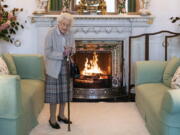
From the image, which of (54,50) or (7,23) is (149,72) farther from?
(7,23)

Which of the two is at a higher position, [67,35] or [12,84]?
[67,35]

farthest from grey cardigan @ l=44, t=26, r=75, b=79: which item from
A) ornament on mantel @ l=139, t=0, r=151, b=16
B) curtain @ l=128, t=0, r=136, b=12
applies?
curtain @ l=128, t=0, r=136, b=12

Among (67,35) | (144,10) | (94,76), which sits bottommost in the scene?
(94,76)

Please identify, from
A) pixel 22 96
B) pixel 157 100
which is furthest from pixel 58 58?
pixel 157 100

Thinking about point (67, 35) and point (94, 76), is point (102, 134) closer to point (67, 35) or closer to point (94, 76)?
point (67, 35)

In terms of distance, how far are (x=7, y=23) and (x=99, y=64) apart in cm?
177

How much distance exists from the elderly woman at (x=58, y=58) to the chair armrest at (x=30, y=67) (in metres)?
0.88

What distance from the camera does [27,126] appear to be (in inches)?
136

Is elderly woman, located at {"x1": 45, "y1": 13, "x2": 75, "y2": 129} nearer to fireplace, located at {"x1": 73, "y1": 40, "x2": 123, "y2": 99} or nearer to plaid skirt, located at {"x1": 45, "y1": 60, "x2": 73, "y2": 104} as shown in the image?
plaid skirt, located at {"x1": 45, "y1": 60, "x2": 73, "y2": 104}

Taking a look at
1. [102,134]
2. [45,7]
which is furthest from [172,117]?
[45,7]

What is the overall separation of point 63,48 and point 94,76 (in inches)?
73.7

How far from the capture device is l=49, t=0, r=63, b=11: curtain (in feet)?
17.8

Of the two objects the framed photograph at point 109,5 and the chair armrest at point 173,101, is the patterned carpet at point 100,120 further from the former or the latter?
the framed photograph at point 109,5

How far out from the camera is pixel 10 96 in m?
2.92
